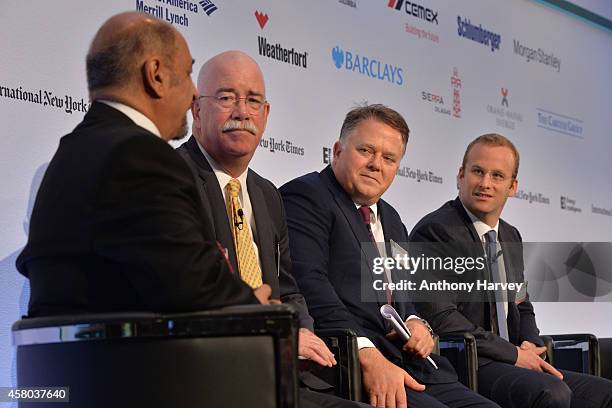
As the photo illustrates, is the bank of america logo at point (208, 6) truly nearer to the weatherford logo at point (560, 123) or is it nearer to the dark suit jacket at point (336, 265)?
the dark suit jacket at point (336, 265)

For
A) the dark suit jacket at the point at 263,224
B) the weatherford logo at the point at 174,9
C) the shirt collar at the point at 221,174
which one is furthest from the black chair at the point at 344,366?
the weatherford logo at the point at 174,9

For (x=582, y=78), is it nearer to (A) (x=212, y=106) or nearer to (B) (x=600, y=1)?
(B) (x=600, y=1)

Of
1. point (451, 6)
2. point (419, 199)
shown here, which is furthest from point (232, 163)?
point (451, 6)

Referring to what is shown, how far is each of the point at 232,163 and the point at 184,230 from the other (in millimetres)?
1425

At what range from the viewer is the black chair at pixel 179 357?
189 centimetres

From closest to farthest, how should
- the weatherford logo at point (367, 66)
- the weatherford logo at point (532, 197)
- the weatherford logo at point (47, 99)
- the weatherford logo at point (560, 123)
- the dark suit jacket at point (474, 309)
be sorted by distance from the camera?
the weatherford logo at point (47, 99), the dark suit jacket at point (474, 309), the weatherford logo at point (367, 66), the weatherford logo at point (532, 197), the weatherford logo at point (560, 123)

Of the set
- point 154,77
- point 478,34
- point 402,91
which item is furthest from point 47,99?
point 478,34

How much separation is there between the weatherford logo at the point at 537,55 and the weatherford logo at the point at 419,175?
62.5 inches

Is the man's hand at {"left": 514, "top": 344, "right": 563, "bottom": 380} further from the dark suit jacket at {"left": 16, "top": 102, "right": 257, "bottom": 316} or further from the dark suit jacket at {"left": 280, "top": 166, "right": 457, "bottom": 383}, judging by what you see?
the dark suit jacket at {"left": 16, "top": 102, "right": 257, "bottom": 316}

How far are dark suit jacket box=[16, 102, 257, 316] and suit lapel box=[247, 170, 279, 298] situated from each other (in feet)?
3.75

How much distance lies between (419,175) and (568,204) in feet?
7.07

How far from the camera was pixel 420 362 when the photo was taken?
12.1 feet

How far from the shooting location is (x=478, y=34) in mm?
6598

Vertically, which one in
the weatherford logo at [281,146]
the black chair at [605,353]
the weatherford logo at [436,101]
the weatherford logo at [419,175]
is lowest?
the black chair at [605,353]
